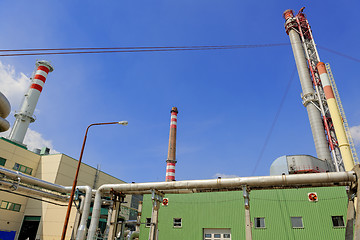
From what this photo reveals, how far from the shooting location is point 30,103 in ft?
148

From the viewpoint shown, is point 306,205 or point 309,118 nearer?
point 306,205

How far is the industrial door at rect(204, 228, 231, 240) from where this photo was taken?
75.3 ft

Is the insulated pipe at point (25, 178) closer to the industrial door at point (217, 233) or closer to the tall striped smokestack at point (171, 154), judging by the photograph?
the industrial door at point (217, 233)

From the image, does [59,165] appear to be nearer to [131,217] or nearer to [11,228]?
[11,228]

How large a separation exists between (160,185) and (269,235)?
11.0 meters

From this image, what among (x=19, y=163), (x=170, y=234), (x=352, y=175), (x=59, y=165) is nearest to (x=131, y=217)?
(x=59, y=165)

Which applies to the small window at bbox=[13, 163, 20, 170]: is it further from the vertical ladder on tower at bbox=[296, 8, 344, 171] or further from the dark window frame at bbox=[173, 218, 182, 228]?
the vertical ladder on tower at bbox=[296, 8, 344, 171]

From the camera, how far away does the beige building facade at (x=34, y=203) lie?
3372 centimetres

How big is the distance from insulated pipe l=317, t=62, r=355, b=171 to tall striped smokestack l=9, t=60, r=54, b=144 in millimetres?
49712

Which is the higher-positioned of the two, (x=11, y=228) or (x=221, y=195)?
(x=221, y=195)

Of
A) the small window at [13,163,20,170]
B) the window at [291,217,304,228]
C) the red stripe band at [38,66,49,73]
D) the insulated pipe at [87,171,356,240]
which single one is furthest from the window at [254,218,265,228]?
the red stripe band at [38,66,49,73]

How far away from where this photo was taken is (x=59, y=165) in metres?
37.5

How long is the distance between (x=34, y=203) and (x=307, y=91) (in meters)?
48.0

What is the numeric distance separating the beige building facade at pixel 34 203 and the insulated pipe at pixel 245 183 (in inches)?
534
